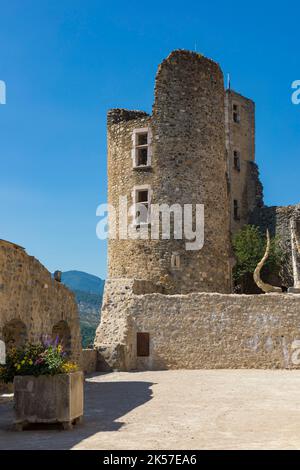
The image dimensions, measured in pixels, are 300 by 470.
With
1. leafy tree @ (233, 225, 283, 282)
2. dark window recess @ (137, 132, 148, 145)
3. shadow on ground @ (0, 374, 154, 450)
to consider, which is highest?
dark window recess @ (137, 132, 148, 145)

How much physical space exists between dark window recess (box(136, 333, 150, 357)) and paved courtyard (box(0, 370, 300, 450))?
186 inches

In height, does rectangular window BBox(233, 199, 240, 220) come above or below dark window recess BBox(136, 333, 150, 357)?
above

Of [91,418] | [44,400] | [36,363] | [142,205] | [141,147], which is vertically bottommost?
[91,418]

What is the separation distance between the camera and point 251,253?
31406 mm

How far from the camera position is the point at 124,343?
72.4 feet

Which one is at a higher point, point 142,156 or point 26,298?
point 142,156

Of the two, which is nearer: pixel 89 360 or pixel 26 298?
pixel 26 298

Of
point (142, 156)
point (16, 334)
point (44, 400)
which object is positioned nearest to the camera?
point (44, 400)

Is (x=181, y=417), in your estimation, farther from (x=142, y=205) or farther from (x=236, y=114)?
(x=236, y=114)

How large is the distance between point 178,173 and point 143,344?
717 cm

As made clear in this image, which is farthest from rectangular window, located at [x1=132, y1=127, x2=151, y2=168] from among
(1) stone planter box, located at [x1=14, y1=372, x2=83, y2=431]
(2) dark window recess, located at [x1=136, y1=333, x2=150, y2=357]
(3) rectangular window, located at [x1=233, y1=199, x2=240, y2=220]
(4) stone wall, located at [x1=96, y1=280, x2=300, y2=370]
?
(1) stone planter box, located at [x1=14, y1=372, x2=83, y2=431]

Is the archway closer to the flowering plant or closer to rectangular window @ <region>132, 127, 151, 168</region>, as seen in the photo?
the flowering plant

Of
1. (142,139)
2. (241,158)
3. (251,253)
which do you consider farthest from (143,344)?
(241,158)

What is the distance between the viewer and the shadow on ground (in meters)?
8.16
